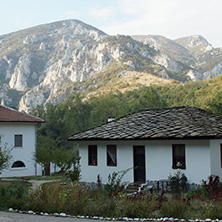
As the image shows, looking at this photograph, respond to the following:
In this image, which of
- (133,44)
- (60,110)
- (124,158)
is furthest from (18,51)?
(124,158)

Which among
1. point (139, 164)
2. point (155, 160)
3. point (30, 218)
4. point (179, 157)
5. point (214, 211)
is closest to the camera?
point (214, 211)

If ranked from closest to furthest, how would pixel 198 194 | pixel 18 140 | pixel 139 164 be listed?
pixel 198 194
pixel 139 164
pixel 18 140

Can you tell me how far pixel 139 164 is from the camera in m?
17.3

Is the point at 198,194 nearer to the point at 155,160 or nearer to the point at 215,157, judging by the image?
the point at 215,157

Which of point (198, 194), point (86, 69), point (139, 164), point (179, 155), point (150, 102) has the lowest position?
point (198, 194)

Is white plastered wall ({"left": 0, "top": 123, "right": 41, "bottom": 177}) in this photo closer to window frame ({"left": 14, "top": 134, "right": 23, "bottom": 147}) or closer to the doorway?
window frame ({"left": 14, "top": 134, "right": 23, "bottom": 147})

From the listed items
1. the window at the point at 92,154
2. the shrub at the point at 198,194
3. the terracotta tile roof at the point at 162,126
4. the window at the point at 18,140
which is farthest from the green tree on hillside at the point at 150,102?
the shrub at the point at 198,194

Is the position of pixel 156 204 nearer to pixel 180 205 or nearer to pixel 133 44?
pixel 180 205

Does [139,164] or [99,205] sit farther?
[139,164]

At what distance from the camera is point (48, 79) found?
157m

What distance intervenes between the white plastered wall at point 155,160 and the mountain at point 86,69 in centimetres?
7930

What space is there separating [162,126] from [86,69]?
128 metres

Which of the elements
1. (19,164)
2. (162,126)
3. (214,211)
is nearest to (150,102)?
(19,164)

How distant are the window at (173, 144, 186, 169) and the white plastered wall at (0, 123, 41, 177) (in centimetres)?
1967
